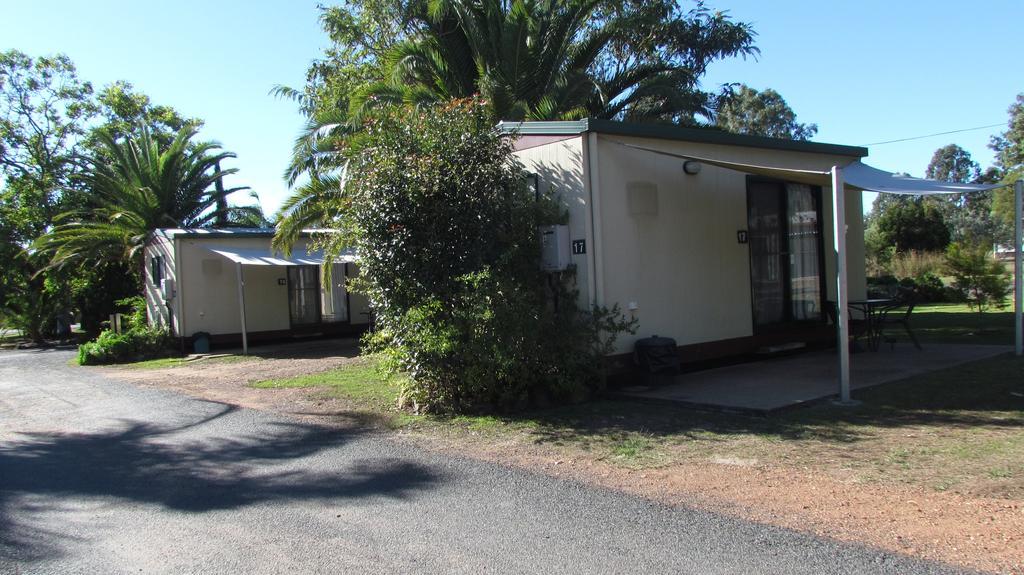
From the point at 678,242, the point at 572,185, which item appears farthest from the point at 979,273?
the point at 572,185

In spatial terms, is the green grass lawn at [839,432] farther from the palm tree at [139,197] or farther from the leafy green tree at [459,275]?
the palm tree at [139,197]

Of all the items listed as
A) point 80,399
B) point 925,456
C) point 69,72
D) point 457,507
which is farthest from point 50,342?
point 925,456

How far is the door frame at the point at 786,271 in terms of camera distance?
33.0 feet

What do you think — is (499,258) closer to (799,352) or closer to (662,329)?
(662,329)

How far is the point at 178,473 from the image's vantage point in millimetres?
5953

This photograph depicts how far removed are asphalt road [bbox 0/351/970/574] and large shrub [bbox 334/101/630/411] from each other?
113 centimetres

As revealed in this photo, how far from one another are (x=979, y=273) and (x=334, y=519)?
1533cm

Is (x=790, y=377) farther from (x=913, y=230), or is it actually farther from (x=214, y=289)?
(x=913, y=230)

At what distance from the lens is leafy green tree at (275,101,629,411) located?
7293 millimetres

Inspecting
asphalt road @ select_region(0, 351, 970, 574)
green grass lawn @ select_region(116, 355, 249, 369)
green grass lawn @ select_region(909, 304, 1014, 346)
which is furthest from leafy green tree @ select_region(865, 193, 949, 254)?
asphalt road @ select_region(0, 351, 970, 574)

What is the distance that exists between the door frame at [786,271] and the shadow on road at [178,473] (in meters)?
5.76

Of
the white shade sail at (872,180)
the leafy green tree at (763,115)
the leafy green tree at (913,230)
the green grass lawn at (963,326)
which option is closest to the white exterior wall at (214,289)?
the white shade sail at (872,180)

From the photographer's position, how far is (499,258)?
7641 millimetres

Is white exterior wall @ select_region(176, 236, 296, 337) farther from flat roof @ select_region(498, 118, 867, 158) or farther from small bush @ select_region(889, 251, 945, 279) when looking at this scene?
small bush @ select_region(889, 251, 945, 279)
